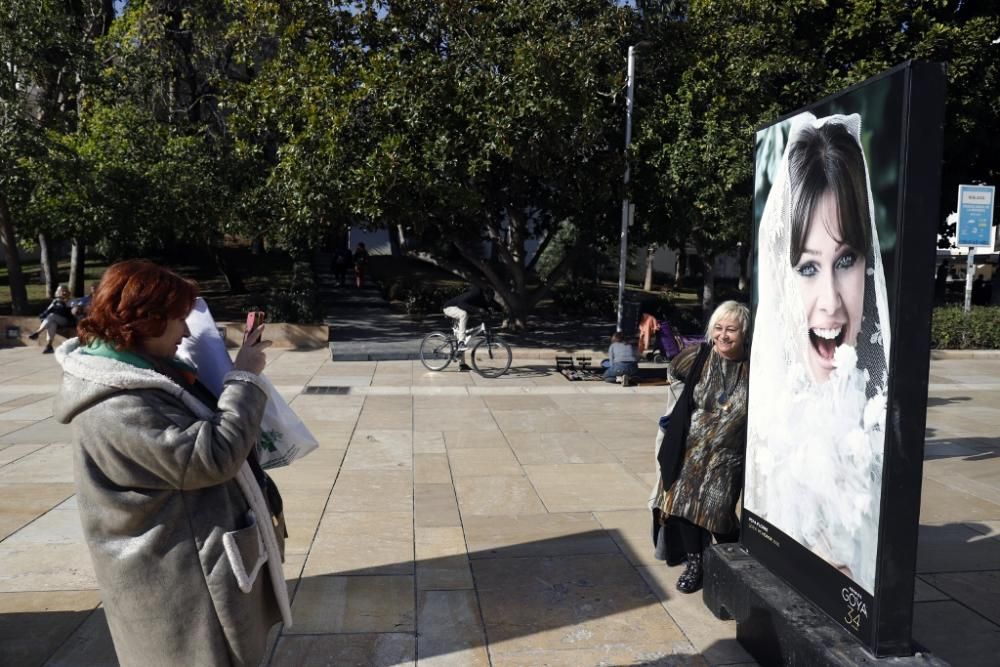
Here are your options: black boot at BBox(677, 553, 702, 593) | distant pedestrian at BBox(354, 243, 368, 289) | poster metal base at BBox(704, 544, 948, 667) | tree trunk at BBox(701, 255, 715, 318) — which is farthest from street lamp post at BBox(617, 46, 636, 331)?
distant pedestrian at BBox(354, 243, 368, 289)

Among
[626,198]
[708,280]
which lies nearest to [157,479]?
[626,198]

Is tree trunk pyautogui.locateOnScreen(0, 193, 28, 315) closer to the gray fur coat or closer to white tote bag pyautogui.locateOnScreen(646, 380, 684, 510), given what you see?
white tote bag pyautogui.locateOnScreen(646, 380, 684, 510)

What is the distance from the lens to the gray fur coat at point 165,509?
2127mm

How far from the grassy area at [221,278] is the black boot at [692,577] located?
18.3 m

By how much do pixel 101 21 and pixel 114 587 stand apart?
83.4ft

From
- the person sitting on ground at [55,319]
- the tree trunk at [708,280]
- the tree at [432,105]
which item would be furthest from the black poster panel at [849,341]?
the tree trunk at [708,280]

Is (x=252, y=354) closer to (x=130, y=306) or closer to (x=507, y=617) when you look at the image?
(x=130, y=306)

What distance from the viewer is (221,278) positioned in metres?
30.2

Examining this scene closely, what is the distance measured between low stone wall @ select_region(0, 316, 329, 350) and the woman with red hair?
47.1 feet

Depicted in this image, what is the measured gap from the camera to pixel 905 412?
8.82ft

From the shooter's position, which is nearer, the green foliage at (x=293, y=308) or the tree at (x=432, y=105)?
the tree at (x=432, y=105)

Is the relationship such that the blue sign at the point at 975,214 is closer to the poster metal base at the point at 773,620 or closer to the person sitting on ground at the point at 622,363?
the person sitting on ground at the point at 622,363

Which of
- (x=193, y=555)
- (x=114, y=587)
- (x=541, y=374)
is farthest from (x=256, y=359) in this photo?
(x=541, y=374)

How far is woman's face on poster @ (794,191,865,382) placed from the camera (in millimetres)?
2953
